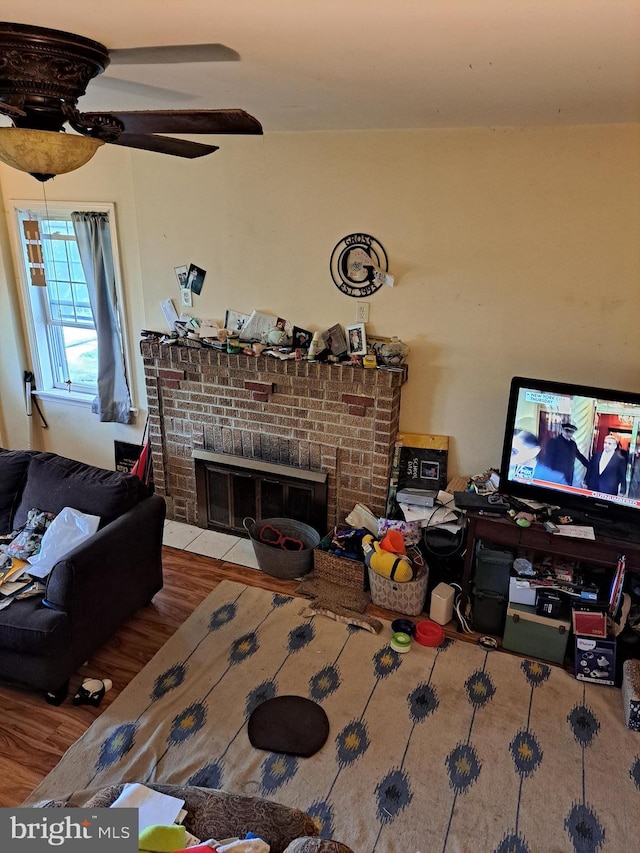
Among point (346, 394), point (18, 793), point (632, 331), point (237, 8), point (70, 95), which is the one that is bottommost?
point (18, 793)

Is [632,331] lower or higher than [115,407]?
higher

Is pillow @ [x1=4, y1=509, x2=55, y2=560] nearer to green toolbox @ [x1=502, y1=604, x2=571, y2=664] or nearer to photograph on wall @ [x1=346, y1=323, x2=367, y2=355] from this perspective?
photograph on wall @ [x1=346, y1=323, x2=367, y2=355]

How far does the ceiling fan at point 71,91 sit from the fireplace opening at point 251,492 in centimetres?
240

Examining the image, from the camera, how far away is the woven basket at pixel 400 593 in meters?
3.26

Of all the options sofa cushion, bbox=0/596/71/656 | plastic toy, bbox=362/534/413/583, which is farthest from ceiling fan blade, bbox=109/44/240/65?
plastic toy, bbox=362/534/413/583

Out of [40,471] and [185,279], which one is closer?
[40,471]

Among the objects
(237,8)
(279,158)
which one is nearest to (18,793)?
(237,8)

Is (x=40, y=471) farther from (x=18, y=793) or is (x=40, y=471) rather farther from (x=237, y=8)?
(x=237, y=8)

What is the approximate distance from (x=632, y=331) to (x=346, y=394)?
155cm

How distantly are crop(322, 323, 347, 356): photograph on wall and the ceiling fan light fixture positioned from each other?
2042 millimetres

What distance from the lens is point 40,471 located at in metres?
3.24

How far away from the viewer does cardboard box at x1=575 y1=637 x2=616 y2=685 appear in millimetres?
2824

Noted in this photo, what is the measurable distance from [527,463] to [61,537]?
237 cm

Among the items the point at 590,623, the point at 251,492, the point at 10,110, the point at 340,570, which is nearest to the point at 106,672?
the point at 340,570
